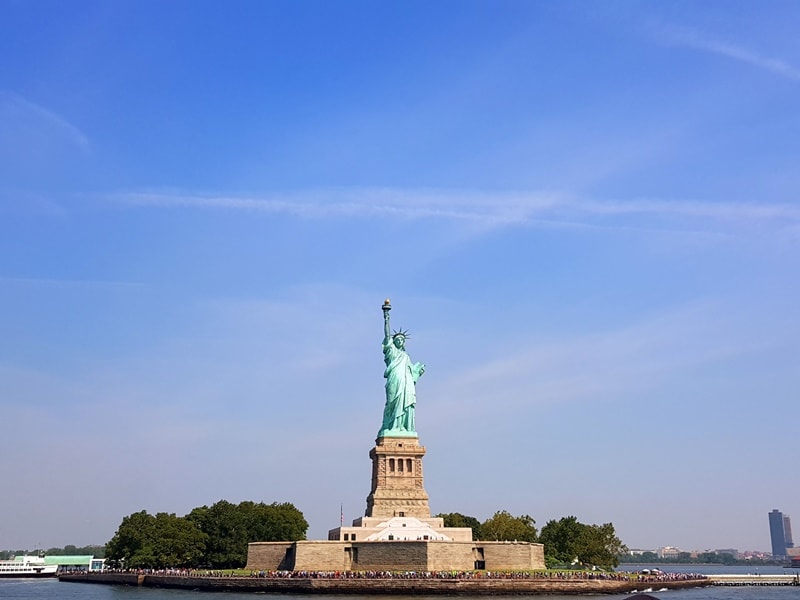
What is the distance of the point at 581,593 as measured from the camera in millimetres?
50688

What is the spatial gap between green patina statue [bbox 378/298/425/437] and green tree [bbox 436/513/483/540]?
53.0ft

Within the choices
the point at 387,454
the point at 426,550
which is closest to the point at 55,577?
the point at 387,454

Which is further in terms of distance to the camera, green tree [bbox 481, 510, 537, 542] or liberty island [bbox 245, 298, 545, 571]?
green tree [bbox 481, 510, 537, 542]

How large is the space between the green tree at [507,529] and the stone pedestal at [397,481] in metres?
15.1

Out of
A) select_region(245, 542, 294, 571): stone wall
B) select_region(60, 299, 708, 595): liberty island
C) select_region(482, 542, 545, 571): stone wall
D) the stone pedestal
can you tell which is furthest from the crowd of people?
the stone pedestal

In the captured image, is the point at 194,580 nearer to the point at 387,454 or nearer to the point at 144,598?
the point at 144,598

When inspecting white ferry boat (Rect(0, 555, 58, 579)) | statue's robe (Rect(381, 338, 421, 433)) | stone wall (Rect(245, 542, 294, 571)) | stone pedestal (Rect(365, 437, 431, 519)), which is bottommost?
white ferry boat (Rect(0, 555, 58, 579))

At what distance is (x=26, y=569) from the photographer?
101875mm

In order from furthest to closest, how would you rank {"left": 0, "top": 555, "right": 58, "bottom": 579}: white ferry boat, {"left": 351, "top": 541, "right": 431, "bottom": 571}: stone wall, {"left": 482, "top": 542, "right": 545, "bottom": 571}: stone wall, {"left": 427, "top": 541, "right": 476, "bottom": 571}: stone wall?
{"left": 0, "top": 555, "right": 58, "bottom": 579}: white ferry boat
{"left": 482, "top": 542, "right": 545, "bottom": 571}: stone wall
{"left": 427, "top": 541, "right": 476, "bottom": 571}: stone wall
{"left": 351, "top": 541, "right": 431, "bottom": 571}: stone wall

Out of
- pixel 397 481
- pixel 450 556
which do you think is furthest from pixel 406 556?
pixel 397 481

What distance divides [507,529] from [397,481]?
17.2m

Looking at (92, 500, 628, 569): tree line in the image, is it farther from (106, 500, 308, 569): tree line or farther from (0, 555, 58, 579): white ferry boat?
(0, 555, 58, 579): white ferry boat

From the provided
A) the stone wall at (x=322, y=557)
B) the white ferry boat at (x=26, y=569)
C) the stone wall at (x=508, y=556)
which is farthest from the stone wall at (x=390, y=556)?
the white ferry boat at (x=26, y=569)

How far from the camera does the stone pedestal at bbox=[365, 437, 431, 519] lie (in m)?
59.9
